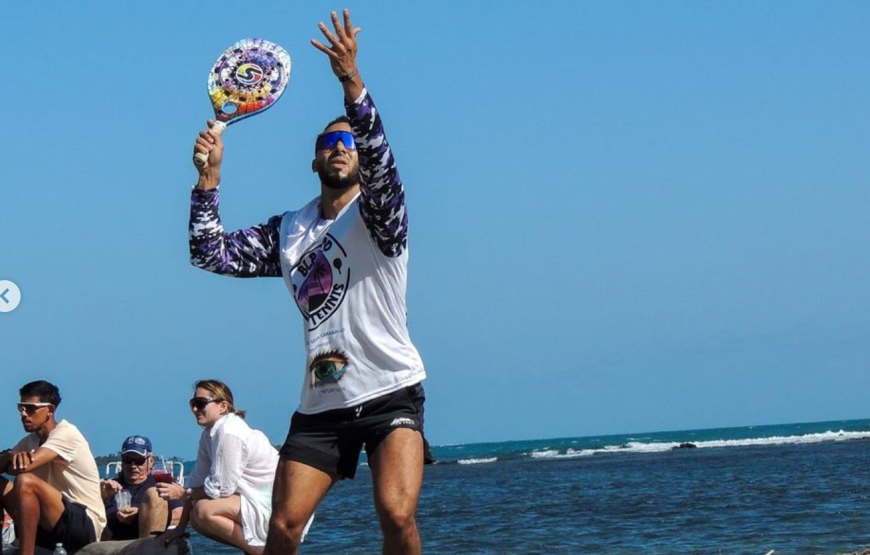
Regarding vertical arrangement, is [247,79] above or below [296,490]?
above

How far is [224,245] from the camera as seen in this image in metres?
5.00

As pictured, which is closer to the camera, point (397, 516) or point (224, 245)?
point (397, 516)

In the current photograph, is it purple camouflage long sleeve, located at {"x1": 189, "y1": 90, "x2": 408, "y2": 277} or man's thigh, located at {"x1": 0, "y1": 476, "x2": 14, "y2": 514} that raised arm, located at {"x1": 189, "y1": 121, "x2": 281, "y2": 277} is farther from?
man's thigh, located at {"x1": 0, "y1": 476, "x2": 14, "y2": 514}

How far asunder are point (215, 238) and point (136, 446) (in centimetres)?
474

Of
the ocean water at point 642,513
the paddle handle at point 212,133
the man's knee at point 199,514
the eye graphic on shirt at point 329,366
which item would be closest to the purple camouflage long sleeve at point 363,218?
the paddle handle at point 212,133

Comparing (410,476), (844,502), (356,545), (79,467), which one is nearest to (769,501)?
(844,502)

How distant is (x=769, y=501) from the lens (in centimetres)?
2289

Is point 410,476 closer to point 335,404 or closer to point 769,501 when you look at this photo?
point 335,404

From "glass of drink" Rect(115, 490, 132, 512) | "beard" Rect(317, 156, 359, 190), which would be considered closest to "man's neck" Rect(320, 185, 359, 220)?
"beard" Rect(317, 156, 359, 190)

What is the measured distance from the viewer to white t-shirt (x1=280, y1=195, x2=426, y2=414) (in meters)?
4.77

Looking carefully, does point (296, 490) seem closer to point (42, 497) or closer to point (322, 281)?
point (322, 281)

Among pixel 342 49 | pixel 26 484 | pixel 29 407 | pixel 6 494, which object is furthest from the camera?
pixel 29 407

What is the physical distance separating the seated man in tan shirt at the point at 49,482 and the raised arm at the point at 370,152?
4.70 m

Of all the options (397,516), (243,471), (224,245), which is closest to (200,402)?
(243,471)
